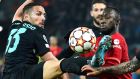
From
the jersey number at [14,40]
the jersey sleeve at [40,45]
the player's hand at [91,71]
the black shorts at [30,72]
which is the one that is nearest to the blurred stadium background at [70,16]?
the jersey number at [14,40]

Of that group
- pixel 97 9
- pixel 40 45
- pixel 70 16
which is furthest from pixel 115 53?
pixel 70 16

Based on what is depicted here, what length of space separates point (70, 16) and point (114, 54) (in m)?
9.59

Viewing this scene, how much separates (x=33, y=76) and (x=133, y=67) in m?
1.54

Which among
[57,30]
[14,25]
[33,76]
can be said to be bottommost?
[57,30]

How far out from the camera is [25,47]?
22.9 ft

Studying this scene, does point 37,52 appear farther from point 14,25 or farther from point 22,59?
point 14,25

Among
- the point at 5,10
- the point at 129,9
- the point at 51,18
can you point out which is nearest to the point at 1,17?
the point at 5,10

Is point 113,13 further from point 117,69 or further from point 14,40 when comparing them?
point 14,40

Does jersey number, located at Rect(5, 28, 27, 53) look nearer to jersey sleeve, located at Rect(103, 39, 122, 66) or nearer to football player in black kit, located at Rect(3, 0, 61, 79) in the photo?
football player in black kit, located at Rect(3, 0, 61, 79)

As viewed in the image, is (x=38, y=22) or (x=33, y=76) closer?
(x=33, y=76)

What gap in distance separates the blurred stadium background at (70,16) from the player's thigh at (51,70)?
8732mm

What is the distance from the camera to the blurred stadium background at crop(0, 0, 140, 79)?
1566cm

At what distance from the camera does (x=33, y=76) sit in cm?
676

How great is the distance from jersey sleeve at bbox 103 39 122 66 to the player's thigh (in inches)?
26.7
